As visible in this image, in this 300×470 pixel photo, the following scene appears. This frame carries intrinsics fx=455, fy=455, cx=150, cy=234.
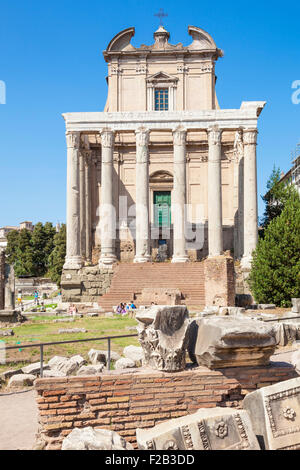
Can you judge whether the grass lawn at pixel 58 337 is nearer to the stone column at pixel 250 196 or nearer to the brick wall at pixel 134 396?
the brick wall at pixel 134 396

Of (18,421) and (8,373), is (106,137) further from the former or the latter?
(18,421)

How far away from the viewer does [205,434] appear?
5297 millimetres

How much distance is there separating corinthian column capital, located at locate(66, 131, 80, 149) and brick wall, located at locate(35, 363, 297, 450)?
23917 millimetres

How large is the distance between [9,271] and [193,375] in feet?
54.0

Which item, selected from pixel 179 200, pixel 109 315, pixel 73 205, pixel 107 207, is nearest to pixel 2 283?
pixel 109 315

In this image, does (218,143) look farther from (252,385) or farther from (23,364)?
(252,385)

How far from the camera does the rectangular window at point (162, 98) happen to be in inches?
1390

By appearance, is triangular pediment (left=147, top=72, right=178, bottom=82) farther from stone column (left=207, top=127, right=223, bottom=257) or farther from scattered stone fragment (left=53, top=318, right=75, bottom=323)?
scattered stone fragment (left=53, top=318, right=75, bottom=323)

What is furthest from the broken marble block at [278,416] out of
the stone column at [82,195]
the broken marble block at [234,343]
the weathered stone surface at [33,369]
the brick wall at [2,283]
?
the stone column at [82,195]

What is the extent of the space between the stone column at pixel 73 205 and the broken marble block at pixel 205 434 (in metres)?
23.0

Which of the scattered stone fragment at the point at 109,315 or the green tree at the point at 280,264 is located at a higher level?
the green tree at the point at 280,264

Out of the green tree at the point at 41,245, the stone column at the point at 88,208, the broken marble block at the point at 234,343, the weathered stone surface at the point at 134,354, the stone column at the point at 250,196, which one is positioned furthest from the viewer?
the green tree at the point at 41,245

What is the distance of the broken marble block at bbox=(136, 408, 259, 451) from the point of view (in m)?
5.19

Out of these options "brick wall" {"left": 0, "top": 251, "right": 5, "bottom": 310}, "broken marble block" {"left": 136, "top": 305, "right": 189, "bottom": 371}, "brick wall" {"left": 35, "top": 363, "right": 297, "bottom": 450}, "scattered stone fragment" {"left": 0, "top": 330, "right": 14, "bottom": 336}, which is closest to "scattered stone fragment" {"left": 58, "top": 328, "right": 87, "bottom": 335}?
"scattered stone fragment" {"left": 0, "top": 330, "right": 14, "bottom": 336}
